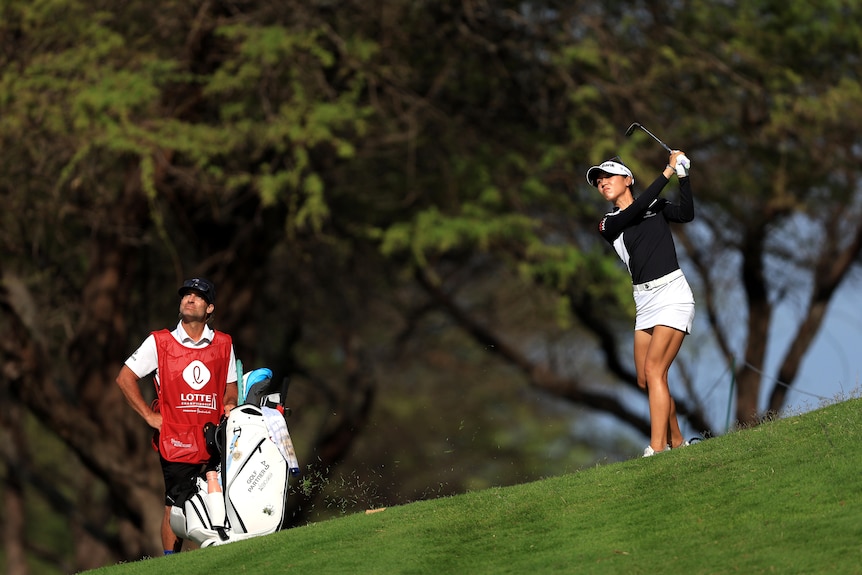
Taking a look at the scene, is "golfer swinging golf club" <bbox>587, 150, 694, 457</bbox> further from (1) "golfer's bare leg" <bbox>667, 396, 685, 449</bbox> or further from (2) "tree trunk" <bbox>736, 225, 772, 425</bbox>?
(2) "tree trunk" <bbox>736, 225, 772, 425</bbox>

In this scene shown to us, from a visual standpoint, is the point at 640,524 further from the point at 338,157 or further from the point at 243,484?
the point at 338,157

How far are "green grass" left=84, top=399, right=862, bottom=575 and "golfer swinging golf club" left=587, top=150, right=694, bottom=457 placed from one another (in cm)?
42

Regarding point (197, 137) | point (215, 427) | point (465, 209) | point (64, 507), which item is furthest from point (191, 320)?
point (64, 507)

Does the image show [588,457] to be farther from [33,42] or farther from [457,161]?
[33,42]

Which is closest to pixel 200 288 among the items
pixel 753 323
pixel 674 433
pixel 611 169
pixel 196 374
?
pixel 196 374

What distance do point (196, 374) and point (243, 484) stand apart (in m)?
0.78

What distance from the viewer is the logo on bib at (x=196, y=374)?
350 inches

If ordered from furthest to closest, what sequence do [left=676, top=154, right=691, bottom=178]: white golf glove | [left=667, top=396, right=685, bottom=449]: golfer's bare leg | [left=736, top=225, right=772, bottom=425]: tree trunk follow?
[left=736, top=225, right=772, bottom=425]: tree trunk
[left=667, top=396, right=685, bottom=449]: golfer's bare leg
[left=676, top=154, right=691, bottom=178]: white golf glove

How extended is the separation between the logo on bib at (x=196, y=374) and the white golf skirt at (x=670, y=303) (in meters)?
2.80

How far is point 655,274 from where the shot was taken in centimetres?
899

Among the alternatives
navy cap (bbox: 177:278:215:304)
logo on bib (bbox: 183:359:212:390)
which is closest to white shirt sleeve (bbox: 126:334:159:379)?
logo on bib (bbox: 183:359:212:390)

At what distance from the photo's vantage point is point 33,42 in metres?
17.8

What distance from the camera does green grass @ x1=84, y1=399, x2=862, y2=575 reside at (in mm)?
6930

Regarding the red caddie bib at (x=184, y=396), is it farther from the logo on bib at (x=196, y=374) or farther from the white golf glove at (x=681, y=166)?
the white golf glove at (x=681, y=166)
